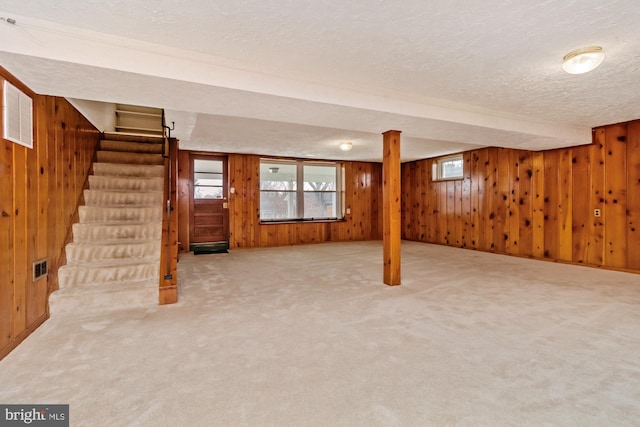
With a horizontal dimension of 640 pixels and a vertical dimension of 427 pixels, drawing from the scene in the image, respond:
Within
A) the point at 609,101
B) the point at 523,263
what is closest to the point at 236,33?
the point at 609,101

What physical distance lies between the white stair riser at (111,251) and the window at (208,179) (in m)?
3.30

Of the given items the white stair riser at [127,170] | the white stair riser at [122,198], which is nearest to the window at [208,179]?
the white stair riser at [127,170]

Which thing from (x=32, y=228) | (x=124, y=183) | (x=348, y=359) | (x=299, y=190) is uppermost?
(x=299, y=190)

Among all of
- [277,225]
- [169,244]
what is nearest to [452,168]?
[277,225]

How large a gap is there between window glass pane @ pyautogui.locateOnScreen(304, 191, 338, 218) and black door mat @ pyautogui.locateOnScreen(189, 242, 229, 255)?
221cm

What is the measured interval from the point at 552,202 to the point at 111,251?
22.1 feet

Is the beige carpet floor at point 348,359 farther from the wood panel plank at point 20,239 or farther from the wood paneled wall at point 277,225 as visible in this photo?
the wood paneled wall at point 277,225

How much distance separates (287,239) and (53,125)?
16.9 ft

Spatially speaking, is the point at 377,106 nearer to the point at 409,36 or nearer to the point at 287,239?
the point at 409,36

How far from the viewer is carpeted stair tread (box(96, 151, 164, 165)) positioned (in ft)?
14.9

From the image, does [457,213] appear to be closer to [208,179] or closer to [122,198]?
[208,179]

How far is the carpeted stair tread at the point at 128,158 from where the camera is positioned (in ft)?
14.9

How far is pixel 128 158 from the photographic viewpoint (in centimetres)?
477

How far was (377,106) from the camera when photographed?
302 centimetres
